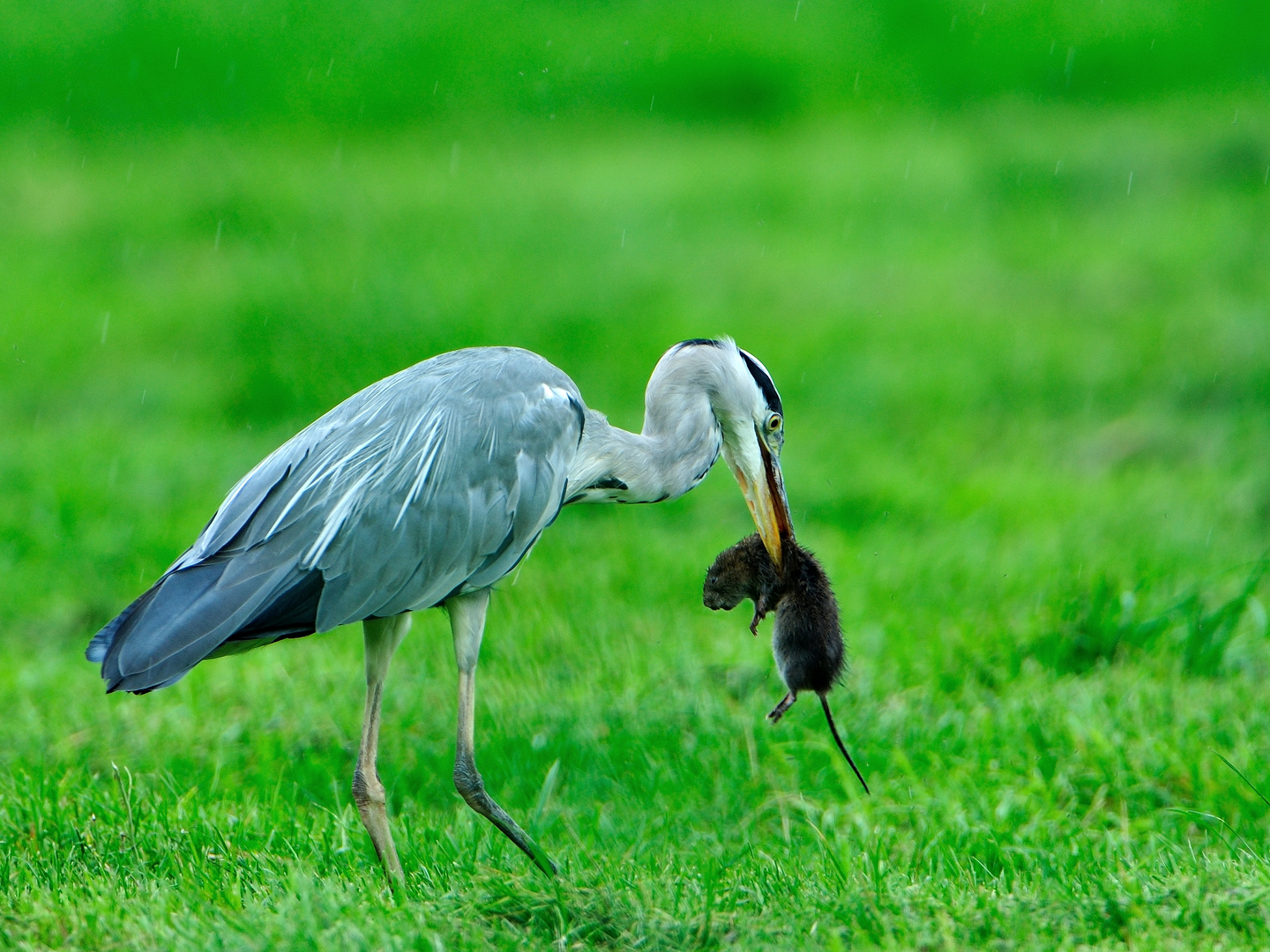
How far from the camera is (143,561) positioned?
20.8 feet

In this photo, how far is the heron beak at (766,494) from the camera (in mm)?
4270

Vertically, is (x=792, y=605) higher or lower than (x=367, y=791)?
higher

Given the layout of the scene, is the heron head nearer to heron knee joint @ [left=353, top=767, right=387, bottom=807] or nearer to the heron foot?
the heron foot

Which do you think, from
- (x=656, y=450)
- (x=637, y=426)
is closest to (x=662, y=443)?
(x=656, y=450)

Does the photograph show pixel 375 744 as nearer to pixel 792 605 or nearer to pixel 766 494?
pixel 792 605

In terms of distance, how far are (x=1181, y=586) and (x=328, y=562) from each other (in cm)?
353

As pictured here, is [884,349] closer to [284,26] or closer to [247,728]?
[247,728]

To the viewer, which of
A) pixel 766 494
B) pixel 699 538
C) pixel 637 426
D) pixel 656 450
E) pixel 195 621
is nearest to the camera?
pixel 195 621

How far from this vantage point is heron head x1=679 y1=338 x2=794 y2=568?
438cm

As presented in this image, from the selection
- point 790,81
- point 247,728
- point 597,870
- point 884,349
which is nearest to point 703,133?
point 790,81

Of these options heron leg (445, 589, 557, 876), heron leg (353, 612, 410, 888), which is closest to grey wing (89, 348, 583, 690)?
heron leg (445, 589, 557, 876)

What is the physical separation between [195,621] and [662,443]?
1449 mm

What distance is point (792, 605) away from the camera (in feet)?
13.1

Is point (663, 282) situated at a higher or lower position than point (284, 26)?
lower
